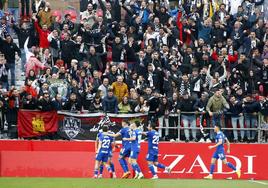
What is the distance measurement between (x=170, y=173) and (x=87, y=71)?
16.4 ft

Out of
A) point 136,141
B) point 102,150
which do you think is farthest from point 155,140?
point 102,150

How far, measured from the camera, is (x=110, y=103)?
99.5ft

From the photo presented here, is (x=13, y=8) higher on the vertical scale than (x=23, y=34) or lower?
higher

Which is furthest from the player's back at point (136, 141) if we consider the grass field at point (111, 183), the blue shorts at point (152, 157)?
the grass field at point (111, 183)

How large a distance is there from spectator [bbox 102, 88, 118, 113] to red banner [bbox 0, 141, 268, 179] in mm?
1654

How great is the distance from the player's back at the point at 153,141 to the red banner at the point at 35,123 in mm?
3654

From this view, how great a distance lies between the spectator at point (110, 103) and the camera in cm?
3011

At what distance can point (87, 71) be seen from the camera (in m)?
31.8

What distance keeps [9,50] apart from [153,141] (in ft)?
23.0

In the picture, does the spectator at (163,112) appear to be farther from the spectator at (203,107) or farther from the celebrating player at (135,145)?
the celebrating player at (135,145)

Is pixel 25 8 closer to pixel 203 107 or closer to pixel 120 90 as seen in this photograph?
pixel 120 90

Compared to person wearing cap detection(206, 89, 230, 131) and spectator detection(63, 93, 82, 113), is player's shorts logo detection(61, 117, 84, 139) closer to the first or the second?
spectator detection(63, 93, 82, 113)

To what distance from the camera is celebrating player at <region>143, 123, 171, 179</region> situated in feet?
97.0

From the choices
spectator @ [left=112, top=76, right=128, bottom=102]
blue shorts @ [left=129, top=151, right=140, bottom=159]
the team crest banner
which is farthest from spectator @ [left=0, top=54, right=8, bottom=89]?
blue shorts @ [left=129, top=151, right=140, bottom=159]
